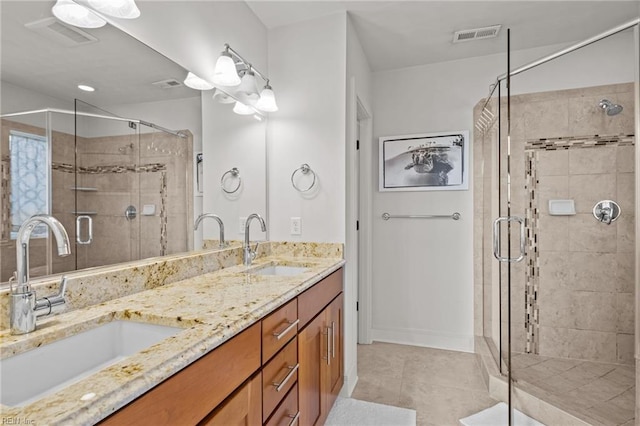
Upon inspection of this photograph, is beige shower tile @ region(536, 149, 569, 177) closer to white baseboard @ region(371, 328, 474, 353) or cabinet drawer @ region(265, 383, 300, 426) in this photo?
white baseboard @ region(371, 328, 474, 353)

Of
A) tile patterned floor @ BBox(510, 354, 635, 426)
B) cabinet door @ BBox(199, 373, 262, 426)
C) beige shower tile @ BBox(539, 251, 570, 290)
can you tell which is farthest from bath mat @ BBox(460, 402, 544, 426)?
cabinet door @ BBox(199, 373, 262, 426)

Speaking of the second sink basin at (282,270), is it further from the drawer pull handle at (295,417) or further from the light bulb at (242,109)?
the light bulb at (242,109)

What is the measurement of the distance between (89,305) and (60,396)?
0.63m

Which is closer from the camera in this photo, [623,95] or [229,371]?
[229,371]

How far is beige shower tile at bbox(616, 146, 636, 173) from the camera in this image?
1691 millimetres

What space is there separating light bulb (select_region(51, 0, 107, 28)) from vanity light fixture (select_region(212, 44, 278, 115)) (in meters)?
0.64

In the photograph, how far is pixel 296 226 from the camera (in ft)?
7.49

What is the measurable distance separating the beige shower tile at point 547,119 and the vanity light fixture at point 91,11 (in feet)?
8.36

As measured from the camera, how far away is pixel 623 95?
186 centimetres

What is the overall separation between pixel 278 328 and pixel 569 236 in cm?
220

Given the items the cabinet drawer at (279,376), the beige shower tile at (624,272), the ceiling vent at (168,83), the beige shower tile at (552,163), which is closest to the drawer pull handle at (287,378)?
the cabinet drawer at (279,376)

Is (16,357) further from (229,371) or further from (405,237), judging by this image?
(405,237)

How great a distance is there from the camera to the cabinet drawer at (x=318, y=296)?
1.47 meters

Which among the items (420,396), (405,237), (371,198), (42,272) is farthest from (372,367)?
(42,272)
